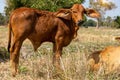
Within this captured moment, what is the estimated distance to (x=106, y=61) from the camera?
673 cm

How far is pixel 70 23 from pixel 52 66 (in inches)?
46.3

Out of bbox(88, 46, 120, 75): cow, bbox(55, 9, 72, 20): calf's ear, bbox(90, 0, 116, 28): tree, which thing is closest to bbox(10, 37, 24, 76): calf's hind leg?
bbox(55, 9, 72, 20): calf's ear

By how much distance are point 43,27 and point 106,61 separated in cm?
149

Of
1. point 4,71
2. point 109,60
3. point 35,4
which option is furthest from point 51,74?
point 35,4

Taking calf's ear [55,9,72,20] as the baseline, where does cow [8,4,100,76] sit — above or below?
below

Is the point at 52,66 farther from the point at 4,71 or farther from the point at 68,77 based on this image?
the point at 4,71

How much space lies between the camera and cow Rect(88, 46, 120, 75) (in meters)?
6.50

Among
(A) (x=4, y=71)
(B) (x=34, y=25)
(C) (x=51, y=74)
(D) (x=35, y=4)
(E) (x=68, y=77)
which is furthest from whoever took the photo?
(D) (x=35, y=4)

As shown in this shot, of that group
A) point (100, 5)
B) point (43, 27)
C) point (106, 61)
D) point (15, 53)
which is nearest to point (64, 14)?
point (43, 27)

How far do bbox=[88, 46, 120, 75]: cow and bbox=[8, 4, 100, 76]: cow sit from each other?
71 centimetres

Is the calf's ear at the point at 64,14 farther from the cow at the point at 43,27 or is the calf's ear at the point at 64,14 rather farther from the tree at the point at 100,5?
the tree at the point at 100,5

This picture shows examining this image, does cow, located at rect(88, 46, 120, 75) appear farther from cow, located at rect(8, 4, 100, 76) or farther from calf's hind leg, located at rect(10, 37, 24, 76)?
calf's hind leg, located at rect(10, 37, 24, 76)

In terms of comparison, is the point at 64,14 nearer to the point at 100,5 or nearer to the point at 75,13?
the point at 75,13

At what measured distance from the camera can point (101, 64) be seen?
6.66 m
